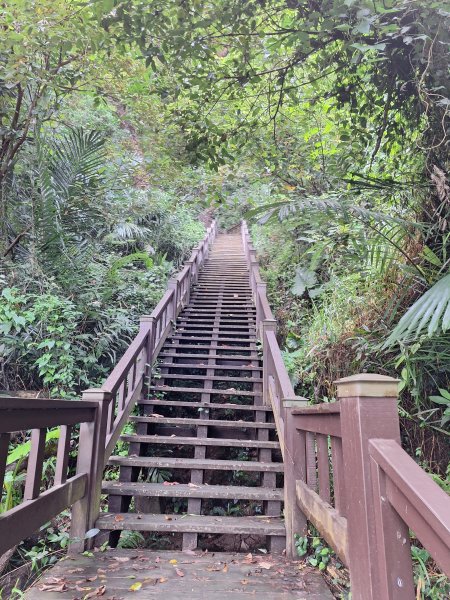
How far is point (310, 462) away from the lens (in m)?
2.63

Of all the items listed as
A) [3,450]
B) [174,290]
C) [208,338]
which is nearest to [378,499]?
[3,450]

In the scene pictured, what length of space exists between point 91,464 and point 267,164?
3.57 metres

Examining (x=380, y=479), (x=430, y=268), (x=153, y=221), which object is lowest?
(x=380, y=479)

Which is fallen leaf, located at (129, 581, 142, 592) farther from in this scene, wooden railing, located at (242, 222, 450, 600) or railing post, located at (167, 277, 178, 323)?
railing post, located at (167, 277, 178, 323)

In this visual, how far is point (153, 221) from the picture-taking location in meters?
9.80

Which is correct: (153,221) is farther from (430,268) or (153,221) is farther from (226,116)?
(430,268)

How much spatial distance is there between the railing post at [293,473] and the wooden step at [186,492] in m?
0.29

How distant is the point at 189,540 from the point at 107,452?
0.95m

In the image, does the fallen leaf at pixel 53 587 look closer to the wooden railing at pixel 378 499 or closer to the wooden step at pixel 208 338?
the wooden railing at pixel 378 499

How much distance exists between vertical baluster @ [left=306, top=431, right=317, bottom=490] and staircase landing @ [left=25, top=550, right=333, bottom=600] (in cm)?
55

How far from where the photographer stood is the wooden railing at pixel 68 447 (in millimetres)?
1846

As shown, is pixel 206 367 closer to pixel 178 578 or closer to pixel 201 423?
pixel 201 423

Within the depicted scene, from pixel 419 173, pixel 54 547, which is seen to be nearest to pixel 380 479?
pixel 419 173

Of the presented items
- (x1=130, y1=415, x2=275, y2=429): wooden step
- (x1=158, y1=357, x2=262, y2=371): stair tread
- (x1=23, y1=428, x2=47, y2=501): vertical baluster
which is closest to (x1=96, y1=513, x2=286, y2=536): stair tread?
(x1=23, y1=428, x2=47, y2=501): vertical baluster
